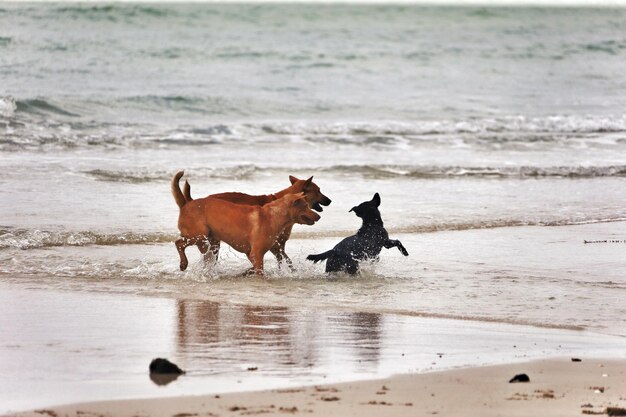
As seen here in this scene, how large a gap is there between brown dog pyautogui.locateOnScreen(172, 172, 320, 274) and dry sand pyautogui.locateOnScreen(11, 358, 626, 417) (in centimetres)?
344

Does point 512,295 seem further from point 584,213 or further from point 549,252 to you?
point 584,213

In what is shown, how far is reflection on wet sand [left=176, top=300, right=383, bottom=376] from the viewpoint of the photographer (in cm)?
624

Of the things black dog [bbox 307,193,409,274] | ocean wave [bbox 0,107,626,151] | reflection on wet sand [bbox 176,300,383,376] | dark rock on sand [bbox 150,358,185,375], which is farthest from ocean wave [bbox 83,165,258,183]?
dark rock on sand [bbox 150,358,185,375]

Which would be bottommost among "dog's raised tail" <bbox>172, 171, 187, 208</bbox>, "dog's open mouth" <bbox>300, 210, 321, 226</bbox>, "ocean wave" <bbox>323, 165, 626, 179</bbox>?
"ocean wave" <bbox>323, 165, 626, 179</bbox>

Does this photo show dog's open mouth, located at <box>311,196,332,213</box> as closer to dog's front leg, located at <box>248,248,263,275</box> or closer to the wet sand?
dog's front leg, located at <box>248,248,263,275</box>

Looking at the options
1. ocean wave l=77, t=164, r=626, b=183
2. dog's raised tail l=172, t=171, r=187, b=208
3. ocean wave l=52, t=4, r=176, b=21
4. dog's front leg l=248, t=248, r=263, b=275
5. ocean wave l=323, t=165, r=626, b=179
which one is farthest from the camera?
ocean wave l=52, t=4, r=176, b=21

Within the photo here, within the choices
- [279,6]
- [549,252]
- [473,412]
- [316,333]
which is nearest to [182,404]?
[473,412]

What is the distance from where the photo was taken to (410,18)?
173ft

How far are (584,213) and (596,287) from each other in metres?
4.39

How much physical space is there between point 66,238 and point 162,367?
204 inches

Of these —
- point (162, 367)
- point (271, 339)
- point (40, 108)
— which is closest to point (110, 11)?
point (40, 108)

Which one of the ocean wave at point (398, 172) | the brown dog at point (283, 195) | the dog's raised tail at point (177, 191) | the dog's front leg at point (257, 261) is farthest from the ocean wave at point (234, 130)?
the dog's front leg at point (257, 261)

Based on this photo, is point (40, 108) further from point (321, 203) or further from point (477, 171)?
point (321, 203)

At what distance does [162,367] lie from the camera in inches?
232
